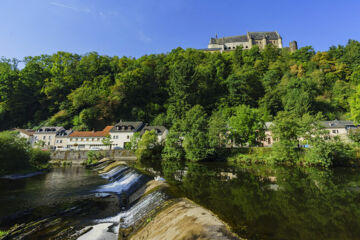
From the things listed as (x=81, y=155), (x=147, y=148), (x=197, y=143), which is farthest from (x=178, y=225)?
(x=81, y=155)

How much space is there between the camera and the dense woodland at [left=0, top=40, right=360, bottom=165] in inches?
2124

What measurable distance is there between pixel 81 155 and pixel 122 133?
13264 mm

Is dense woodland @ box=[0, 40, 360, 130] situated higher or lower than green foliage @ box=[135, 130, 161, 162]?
higher

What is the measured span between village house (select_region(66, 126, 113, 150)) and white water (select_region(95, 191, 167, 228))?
1731 inches

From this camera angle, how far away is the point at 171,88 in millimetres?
62781

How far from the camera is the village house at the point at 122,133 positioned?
5041 centimetres

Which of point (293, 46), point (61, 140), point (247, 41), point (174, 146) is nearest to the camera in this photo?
point (174, 146)

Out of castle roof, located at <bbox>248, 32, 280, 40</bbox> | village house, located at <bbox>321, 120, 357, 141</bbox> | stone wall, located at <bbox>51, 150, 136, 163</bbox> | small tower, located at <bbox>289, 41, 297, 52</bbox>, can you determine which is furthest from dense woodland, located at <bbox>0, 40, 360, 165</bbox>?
castle roof, located at <bbox>248, 32, 280, 40</bbox>

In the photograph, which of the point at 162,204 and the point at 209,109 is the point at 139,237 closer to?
the point at 162,204

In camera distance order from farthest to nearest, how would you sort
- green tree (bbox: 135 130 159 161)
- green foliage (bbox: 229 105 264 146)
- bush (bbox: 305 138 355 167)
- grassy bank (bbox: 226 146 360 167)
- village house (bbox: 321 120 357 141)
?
village house (bbox: 321 120 357 141), green tree (bbox: 135 130 159 161), green foliage (bbox: 229 105 264 146), grassy bank (bbox: 226 146 360 167), bush (bbox: 305 138 355 167)

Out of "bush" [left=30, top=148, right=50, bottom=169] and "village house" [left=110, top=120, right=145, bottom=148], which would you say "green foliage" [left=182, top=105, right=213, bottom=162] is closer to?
"village house" [left=110, top=120, right=145, bottom=148]

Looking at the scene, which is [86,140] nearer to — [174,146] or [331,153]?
A: [174,146]

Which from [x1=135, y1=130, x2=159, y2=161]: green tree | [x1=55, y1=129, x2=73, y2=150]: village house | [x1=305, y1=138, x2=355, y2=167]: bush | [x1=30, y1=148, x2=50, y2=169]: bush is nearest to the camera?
[x1=305, y1=138, x2=355, y2=167]: bush

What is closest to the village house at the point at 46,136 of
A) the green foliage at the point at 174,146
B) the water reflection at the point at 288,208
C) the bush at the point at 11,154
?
the bush at the point at 11,154
